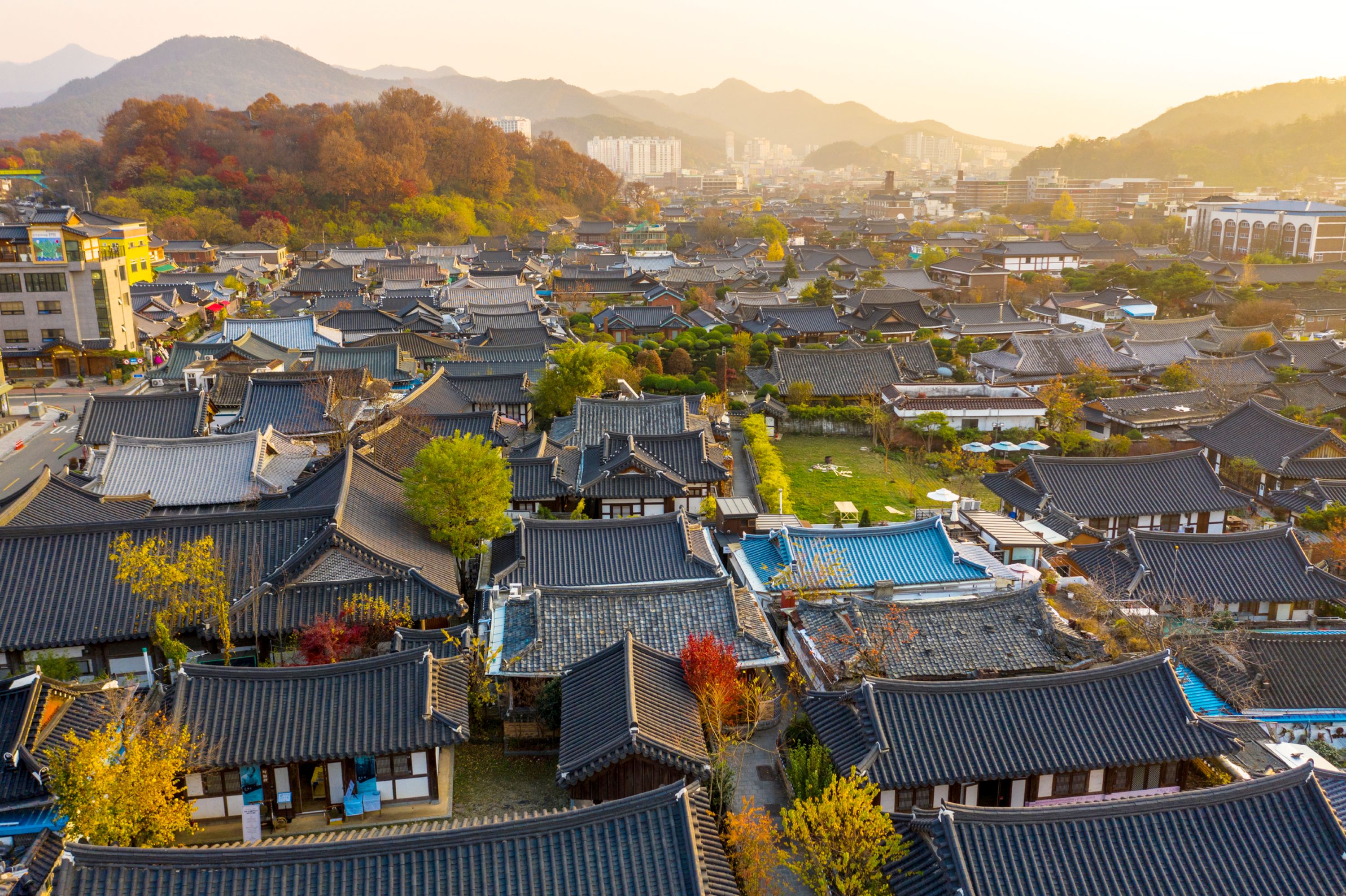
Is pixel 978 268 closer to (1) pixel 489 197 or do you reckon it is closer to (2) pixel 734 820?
(1) pixel 489 197

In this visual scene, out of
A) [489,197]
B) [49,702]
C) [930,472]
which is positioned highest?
[489,197]

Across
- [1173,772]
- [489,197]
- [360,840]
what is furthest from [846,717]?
[489,197]

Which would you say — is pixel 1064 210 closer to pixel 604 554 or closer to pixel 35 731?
pixel 604 554

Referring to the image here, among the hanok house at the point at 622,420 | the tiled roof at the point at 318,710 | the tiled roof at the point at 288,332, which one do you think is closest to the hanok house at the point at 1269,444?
the hanok house at the point at 622,420

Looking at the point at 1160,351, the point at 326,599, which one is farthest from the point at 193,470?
the point at 1160,351

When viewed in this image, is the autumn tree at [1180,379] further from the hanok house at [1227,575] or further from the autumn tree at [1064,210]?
the autumn tree at [1064,210]

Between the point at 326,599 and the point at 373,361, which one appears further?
the point at 373,361
